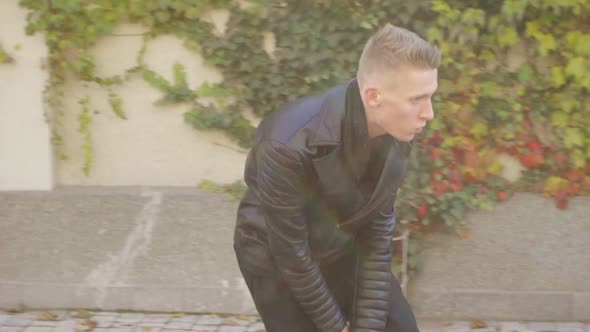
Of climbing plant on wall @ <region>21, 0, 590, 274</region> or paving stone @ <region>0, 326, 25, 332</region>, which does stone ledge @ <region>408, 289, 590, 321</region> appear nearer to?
climbing plant on wall @ <region>21, 0, 590, 274</region>

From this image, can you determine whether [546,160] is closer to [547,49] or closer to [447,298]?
[547,49]

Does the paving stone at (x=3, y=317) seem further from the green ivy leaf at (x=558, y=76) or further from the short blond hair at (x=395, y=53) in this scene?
the green ivy leaf at (x=558, y=76)

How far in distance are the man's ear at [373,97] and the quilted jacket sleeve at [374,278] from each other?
53 centimetres

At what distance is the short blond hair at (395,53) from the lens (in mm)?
2453

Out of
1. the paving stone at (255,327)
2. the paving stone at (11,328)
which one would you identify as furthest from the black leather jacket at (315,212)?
the paving stone at (11,328)

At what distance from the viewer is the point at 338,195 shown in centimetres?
272

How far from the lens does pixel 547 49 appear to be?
4.99 metres

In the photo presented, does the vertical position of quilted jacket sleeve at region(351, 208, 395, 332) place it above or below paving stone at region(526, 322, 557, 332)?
above

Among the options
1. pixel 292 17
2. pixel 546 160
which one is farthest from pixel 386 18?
pixel 546 160

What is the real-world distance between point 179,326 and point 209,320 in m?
0.20

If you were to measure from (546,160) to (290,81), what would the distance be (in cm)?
167

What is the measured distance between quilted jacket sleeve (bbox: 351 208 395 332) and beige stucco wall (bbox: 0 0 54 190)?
3118 mm

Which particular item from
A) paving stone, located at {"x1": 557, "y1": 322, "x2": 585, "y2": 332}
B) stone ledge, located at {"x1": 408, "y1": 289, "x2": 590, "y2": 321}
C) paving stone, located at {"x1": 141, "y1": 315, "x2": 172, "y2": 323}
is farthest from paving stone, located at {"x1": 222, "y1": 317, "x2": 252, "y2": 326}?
paving stone, located at {"x1": 557, "y1": 322, "x2": 585, "y2": 332}

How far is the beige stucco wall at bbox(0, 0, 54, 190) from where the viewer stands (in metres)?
5.33
